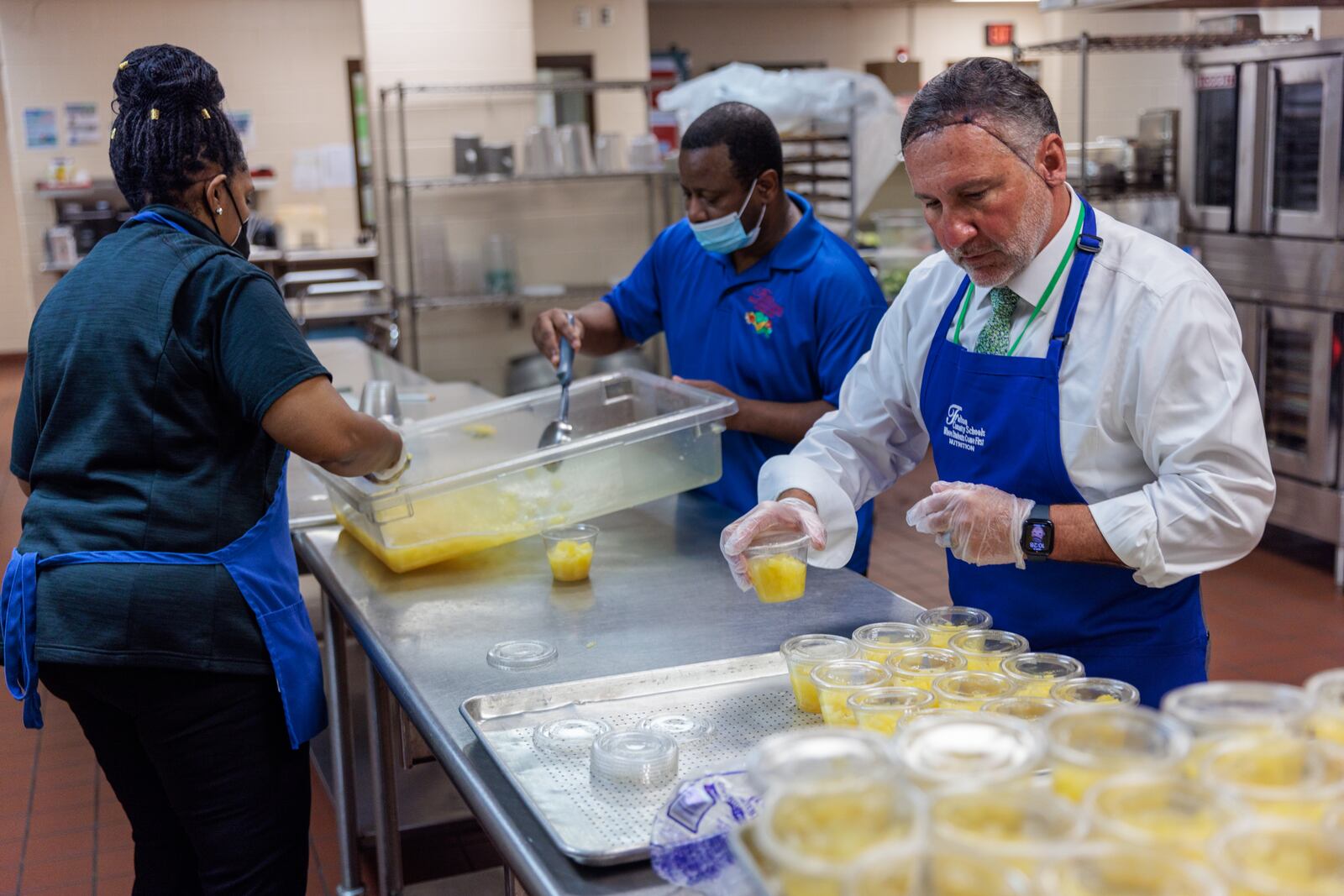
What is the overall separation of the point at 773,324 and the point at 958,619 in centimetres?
111

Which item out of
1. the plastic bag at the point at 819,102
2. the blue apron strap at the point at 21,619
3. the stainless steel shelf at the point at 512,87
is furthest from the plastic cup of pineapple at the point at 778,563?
the stainless steel shelf at the point at 512,87

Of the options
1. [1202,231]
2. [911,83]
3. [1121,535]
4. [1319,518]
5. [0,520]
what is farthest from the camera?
[911,83]

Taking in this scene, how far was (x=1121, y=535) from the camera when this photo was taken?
1.56 metres

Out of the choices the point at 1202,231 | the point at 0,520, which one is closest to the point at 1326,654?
the point at 1202,231

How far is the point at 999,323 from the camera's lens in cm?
180

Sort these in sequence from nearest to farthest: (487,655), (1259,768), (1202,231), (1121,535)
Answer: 1. (1259,768)
2. (1121,535)
3. (487,655)
4. (1202,231)

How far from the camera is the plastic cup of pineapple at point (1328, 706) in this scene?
0.96m

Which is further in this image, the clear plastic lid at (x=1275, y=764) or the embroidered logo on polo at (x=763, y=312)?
the embroidered logo on polo at (x=763, y=312)

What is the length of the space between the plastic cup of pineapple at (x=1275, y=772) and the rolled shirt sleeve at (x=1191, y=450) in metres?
0.65

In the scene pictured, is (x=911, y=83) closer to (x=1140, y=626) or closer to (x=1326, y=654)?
(x=1326, y=654)

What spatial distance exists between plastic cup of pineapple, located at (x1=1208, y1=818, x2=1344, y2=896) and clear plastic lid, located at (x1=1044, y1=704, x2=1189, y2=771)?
8 cm

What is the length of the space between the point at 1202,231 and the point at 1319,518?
1.31 meters

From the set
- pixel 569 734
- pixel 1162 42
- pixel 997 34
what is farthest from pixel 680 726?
pixel 997 34

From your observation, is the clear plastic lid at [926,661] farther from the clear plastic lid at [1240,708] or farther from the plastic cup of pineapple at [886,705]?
the clear plastic lid at [1240,708]
